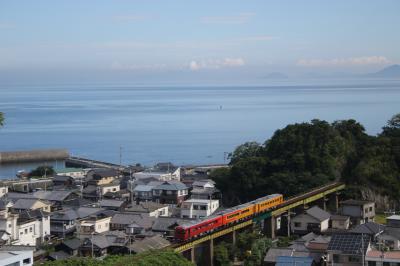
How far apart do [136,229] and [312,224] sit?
5.05 meters

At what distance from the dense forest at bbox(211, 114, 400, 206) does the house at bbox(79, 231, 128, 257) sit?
7.55 m

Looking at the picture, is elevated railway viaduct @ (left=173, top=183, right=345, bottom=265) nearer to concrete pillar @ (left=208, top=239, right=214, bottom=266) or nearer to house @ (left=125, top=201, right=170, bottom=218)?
concrete pillar @ (left=208, top=239, right=214, bottom=266)

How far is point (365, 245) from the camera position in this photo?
43.8 ft

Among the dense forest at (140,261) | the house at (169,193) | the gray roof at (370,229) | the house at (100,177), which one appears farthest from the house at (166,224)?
the house at (100,177)

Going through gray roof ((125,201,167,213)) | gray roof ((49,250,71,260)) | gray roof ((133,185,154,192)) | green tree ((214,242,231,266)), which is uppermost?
gray roof ((133,185,154,192))

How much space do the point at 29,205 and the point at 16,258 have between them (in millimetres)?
9293

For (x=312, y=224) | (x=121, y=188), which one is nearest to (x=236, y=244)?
(x=312, y=224)

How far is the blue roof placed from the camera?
43.5 ft

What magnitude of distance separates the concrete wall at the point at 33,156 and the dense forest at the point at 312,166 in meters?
22.5

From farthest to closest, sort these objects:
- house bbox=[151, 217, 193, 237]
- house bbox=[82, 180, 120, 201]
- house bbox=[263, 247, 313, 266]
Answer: house bbox=[82, 180, 120, 201] → house bbox=[151, 217, 193, 237] → house bbox=[263, 247, 313, 266]

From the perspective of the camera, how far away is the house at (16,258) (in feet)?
35.9

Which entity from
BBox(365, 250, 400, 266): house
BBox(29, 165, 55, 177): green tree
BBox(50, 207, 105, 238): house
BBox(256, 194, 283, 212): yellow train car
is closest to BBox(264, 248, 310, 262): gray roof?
BBox(365, 250, 400, 266): house

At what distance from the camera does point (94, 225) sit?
59.9 ft

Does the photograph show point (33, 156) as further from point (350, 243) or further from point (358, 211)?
point (350, 243)
